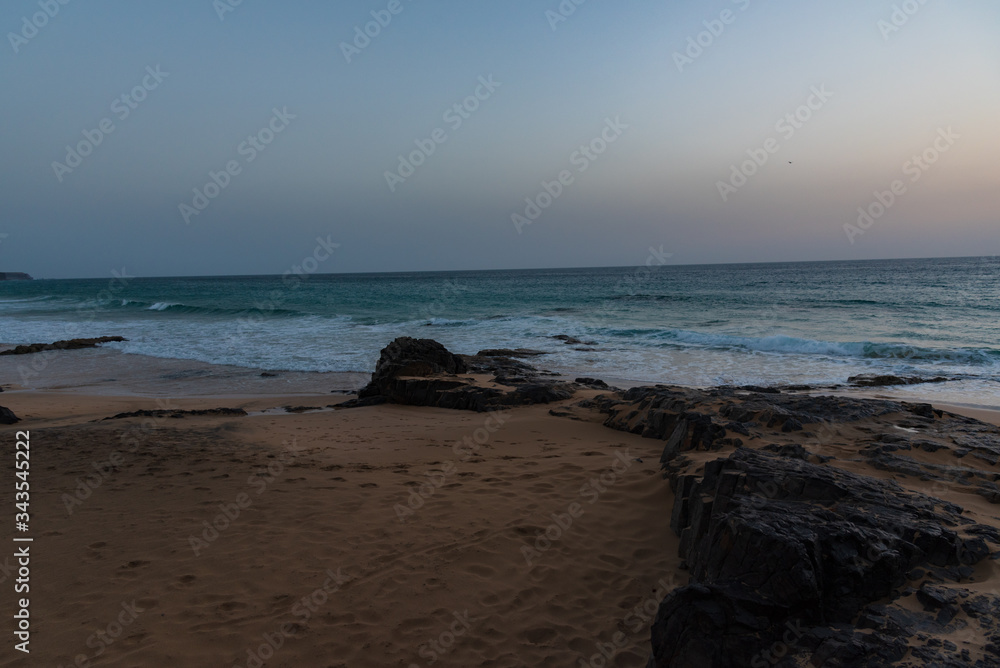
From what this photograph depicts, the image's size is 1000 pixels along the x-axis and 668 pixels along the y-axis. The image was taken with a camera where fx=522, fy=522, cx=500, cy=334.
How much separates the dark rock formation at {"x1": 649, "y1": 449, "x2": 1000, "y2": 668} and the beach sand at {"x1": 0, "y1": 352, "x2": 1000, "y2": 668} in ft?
1.20

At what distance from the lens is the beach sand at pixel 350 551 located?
138 inches

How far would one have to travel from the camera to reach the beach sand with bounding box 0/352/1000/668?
350 centimetres

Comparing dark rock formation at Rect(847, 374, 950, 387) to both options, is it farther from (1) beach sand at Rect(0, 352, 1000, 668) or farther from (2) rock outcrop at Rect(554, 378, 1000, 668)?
(2) rock outcrop at Rect(554, 378, 1000, 668)

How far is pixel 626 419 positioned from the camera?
27.1 ft

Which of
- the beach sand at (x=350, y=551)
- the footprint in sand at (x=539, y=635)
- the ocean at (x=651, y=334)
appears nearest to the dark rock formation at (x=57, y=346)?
the ocean at (x=651, y=334)

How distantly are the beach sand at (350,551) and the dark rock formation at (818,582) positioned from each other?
0.37m

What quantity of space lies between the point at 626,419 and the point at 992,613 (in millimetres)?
5612

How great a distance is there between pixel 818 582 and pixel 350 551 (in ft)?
11.7

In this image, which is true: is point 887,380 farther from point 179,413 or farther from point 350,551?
point 179,413

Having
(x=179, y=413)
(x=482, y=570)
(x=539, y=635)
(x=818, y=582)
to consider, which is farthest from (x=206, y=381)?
(x=818, y=582)

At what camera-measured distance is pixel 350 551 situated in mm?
4594

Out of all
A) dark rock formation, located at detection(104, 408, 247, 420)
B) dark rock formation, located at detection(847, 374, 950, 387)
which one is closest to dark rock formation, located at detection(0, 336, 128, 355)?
dark rock formation, located at detection(104, 408, 247, 420)

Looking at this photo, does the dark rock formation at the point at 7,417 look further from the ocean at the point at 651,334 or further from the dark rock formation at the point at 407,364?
the ocean at the point at 651,334

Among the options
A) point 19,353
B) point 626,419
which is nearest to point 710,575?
point 626,419
